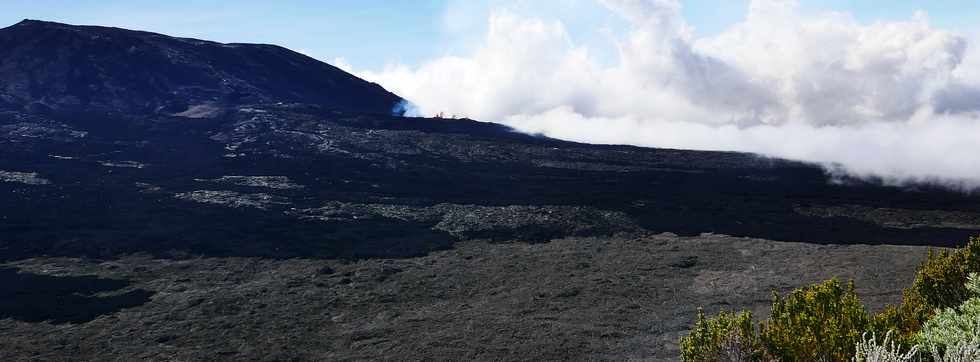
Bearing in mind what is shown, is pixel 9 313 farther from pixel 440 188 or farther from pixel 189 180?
pixel 440 188

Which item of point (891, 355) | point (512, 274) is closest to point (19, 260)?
point (512, 274)

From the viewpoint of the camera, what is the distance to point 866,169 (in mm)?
41719

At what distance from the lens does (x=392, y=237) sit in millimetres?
25234

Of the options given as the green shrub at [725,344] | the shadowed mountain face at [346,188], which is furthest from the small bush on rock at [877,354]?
the shadowed mountain face at [346,188]

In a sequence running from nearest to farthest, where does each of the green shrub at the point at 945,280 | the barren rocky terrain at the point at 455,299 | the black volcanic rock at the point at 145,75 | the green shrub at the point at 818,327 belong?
the green shrub at the point at 818,327
the green shrub at the point at 945,280
the barren rocky terrain at the point at 455,299
the black volcanic rock at the point at 145,75

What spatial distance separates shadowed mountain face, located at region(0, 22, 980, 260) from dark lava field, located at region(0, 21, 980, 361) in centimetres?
17

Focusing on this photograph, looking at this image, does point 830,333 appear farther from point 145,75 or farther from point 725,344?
point 145,75

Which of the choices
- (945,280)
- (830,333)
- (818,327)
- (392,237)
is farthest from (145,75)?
(830,333)

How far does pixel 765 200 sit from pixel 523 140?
69.2 ft

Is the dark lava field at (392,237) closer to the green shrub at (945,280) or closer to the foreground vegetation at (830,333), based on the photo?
the green shrub at (945,280)

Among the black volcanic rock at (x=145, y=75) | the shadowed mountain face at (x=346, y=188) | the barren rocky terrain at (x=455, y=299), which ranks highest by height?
the black volcanic rock at (x=145, y=75)

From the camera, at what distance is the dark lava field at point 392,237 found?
15.6 metres

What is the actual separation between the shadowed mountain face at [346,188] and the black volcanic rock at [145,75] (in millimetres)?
535

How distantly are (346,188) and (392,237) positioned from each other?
8588mm
